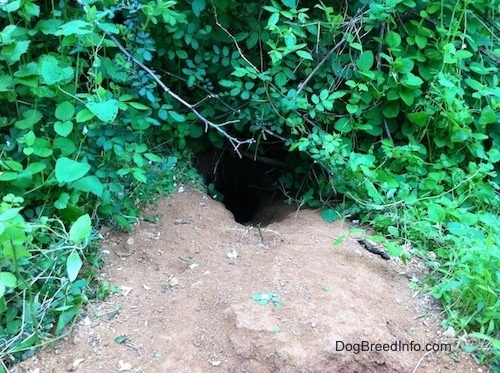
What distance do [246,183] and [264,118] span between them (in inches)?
43.3

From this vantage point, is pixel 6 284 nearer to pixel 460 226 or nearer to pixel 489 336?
pixel 489 336

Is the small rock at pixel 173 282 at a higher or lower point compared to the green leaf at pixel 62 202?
lower

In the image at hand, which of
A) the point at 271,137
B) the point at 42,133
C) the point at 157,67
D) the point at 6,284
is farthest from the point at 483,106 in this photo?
the point at 6,284

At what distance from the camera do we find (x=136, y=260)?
104 inches

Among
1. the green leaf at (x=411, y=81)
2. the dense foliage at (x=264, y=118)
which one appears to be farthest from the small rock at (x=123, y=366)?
the green leaf at (x=411, y=81)

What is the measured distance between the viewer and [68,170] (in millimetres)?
2281

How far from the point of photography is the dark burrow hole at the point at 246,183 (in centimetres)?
369

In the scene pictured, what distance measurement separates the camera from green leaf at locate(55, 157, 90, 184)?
89.0 inches

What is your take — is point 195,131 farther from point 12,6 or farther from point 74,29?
point 12,6

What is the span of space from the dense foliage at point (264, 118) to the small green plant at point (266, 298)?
24.1 inches

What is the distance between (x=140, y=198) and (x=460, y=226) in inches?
65.1

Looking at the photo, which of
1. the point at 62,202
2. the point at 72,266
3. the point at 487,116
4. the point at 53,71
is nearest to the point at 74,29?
the point at 53,71

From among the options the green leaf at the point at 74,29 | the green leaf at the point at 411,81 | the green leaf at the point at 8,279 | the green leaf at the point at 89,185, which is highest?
the green leaf at the point at 74,29

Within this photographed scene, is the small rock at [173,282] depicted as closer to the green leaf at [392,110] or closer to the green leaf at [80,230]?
the green leaf at [80,230]
